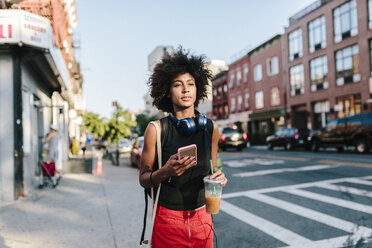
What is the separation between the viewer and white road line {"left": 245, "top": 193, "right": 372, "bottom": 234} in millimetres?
5001

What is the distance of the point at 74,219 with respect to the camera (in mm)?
5863

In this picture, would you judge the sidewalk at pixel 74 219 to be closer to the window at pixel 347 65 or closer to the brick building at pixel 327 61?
the brick building at pixel 327 61

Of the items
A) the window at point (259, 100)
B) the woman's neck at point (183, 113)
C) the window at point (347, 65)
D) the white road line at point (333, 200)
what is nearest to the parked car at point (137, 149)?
the white road line at point (333, 200)

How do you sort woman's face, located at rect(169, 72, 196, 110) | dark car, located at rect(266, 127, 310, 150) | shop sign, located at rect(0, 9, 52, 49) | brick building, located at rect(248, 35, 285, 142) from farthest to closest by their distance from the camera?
brick building, located at rect(248, 35, 285, 142)
dark car, located at rect(266, 127, 310, 150)
shop sign, located at rect(0, 9, 52, 49)
woman's face, located at rect(169, 72, 196, 110)

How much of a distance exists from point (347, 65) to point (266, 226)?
2658 centimetres

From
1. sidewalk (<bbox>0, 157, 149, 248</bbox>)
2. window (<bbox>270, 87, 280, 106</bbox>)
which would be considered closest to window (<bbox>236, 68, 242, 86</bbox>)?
window (<bbox>270, 87, 280, 106</bbox>)

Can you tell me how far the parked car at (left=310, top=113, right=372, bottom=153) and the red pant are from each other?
17.4m

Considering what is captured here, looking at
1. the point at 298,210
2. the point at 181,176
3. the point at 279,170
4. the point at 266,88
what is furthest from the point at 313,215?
the point at 266,88

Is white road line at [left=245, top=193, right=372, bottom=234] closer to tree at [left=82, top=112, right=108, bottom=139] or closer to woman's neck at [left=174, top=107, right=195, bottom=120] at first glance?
woman's neck at [left=174, top=107, right=195, bottom=120]

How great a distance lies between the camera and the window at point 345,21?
2726 centimetres

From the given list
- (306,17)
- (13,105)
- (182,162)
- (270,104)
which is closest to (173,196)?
(182,162)

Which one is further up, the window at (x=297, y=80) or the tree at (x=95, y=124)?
the window at (x=297, y=80)

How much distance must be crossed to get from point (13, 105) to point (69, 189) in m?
2.80

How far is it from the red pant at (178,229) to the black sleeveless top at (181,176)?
0.05m
